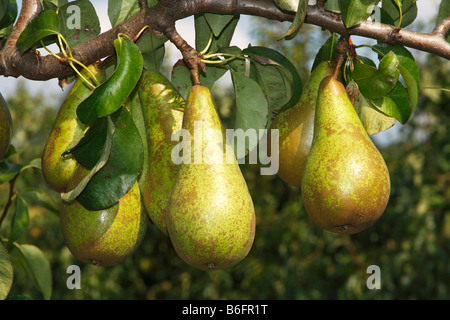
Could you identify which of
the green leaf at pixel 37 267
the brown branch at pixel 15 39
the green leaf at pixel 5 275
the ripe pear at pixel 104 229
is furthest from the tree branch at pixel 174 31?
the green leaf at pixel 37 267

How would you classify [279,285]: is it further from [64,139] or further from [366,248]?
[64,139]

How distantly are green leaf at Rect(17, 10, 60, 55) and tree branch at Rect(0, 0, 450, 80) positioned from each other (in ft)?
0.19

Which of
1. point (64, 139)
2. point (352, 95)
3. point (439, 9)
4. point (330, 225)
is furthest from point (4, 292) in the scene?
point (439, 9)

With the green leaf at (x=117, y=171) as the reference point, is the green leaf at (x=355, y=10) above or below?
above

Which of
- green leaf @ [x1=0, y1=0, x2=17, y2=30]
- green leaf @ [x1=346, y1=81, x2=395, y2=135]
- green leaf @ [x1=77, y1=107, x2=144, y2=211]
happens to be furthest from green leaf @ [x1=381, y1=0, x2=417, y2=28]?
green leaf @ [x1=0, y1=0, x2=17, y2=30]

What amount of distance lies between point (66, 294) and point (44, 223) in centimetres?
69

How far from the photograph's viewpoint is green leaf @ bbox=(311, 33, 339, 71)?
1.02 meters

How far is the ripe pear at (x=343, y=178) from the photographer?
836mm

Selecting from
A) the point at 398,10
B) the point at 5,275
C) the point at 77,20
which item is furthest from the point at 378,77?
the point at 5,275

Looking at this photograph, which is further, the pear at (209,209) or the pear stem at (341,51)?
the pear stem at (341,51)

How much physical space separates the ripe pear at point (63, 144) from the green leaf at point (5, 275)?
162mm

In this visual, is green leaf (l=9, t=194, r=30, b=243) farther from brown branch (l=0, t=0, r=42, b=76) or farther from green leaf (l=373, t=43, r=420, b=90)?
green leaf (l=373, t=43, r=420, b=90)

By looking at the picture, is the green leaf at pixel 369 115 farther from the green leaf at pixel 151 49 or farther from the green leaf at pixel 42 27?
the green leaf at pixel 42 27

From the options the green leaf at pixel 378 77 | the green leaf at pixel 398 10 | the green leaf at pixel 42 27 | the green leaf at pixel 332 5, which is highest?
the green leaf at pixel 398 10
